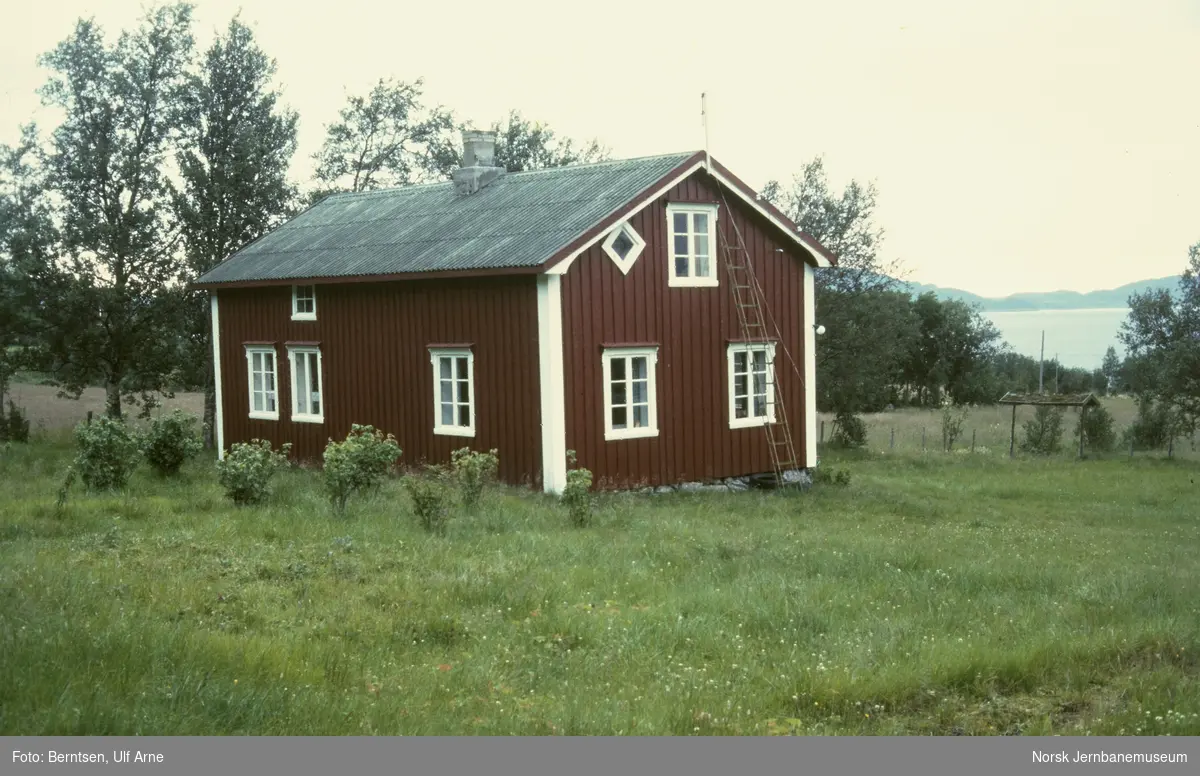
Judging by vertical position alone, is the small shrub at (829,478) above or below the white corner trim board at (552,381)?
below

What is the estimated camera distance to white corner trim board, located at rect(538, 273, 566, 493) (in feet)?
66.6

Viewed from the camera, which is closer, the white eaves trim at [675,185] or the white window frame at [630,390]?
the white eaves trim at [675,185]

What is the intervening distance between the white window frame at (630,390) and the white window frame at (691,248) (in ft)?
4.87

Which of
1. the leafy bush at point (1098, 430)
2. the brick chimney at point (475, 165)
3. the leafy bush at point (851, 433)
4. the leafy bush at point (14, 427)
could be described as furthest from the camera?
the leafy bush at point (851, 433)

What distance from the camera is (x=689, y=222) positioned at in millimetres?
22641

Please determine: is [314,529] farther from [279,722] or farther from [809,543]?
[279,722]

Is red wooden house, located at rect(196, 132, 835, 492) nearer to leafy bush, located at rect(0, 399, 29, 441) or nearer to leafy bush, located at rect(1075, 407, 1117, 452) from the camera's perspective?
leafy bush, located at rect(0, 399, 29, 441)

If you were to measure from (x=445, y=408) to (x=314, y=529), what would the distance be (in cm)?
833

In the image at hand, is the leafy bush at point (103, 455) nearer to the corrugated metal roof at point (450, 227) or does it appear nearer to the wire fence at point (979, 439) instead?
the corrugated metal roof at point (450, 227)

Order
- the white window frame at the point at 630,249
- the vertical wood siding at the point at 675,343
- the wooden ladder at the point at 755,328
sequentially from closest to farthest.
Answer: the vertical wood siding at the point at 675,343
the white window frame at the point at 630,249
the wooden ladder at the point at 755,328

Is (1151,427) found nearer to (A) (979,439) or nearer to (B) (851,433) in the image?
(A) (979,439)

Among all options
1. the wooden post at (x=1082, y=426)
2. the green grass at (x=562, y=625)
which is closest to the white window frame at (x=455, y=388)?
the green grass at (x=562, y=625)

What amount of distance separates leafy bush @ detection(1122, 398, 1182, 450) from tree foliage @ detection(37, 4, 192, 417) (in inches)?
1083

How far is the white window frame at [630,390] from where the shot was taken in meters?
21.3
